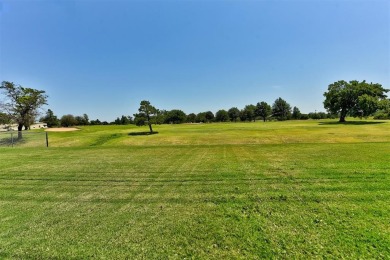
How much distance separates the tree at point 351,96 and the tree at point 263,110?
52.8 meters

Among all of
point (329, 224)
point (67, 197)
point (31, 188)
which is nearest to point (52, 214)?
point (67, 197)

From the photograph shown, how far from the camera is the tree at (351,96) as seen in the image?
140 feet

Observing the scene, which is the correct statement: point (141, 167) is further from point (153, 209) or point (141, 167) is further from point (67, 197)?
point (153, 209)

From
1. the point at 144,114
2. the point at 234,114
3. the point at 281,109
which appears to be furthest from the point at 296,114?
the point at 144,114

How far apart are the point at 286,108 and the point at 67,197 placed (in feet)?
384

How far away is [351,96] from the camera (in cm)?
4391

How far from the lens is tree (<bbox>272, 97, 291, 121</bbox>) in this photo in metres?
109

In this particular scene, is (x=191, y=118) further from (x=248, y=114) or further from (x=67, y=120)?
(x=67, y=120)

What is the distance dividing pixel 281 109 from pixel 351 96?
219ft

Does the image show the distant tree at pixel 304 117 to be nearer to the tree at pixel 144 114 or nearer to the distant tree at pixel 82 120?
the tree at pixel 144 114

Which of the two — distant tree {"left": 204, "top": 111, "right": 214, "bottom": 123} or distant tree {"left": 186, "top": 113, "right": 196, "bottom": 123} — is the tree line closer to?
distant tree {"left": 186, "top": 113, "right": 196, "bottom": 123}

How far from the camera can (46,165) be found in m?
9.76

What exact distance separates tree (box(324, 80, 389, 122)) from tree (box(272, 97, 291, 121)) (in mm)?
61573

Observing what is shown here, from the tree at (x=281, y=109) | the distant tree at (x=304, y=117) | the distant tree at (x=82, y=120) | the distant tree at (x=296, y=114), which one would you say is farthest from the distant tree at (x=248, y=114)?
the distant tree at (x=82, y=120)
